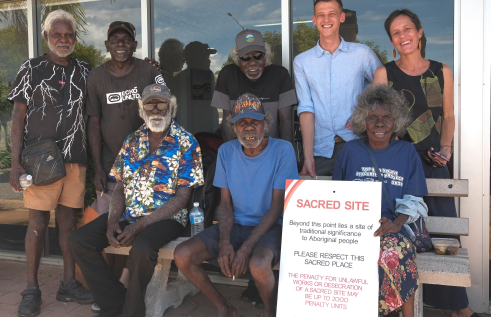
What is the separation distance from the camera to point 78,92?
3857 mm

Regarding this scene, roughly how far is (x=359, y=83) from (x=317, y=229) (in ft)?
4.68

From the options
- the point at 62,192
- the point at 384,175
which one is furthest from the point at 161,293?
the point at 384,175

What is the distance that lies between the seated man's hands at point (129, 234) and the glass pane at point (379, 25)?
224cm

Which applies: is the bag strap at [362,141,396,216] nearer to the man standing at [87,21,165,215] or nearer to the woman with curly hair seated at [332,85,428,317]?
the woman with curly hair seated at [332,85,428,317]

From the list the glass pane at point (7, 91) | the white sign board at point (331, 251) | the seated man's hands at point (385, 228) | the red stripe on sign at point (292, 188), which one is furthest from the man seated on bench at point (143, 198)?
the glass pane at point (7, 91)

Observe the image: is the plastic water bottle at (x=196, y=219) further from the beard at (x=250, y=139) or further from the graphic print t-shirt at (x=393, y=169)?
the graphic print t-shirt at (x=393, y=169)

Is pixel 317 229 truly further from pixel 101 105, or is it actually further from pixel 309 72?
pixel 101 105

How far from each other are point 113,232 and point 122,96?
1221 mm

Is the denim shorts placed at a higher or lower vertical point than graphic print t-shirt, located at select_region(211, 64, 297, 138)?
lower

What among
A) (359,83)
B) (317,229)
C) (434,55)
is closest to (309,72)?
(359,83)

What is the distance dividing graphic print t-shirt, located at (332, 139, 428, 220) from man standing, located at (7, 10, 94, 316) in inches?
94.0

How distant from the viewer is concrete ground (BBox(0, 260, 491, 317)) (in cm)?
365

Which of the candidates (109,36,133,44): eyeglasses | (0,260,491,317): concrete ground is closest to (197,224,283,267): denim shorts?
(0,260,491,317): concrete ground

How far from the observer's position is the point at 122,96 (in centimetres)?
385
